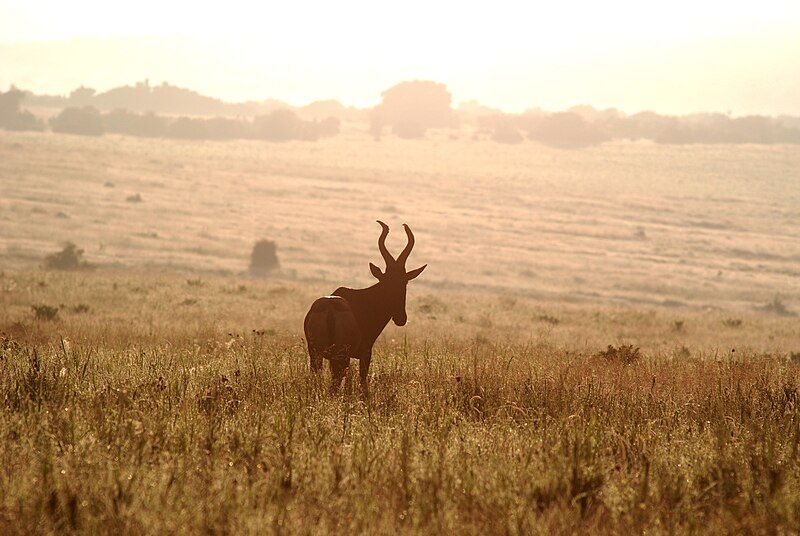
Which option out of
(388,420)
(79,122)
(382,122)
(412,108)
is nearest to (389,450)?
(388,420)

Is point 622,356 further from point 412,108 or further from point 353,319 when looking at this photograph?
point 412,108

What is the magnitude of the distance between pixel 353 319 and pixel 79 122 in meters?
119

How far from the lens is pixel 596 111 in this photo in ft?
649

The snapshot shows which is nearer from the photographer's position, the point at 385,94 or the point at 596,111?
the point at 385,94

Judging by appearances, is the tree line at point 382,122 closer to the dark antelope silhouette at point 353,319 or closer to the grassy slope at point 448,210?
the grassy slope at point 448,210

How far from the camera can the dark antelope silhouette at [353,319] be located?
9109 mm

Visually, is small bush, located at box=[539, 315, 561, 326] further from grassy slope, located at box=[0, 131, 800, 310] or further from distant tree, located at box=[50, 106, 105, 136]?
distant tree, located at box=[50, 106, 105, 136]

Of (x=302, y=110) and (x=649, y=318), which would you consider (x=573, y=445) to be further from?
(x=302, y=110)

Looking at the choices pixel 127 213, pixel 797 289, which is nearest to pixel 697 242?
pixel 797 289

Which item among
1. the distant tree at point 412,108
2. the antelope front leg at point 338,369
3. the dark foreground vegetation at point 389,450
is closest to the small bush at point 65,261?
the dark foreground vegetation at point 389,450

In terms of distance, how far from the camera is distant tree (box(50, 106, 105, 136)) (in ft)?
393

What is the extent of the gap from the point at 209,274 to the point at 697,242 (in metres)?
44.7

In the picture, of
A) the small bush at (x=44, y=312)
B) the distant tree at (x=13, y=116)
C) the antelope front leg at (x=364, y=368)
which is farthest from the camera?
the distant tree at (x=13, y=116)

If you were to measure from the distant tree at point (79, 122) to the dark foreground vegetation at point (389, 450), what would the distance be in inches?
4572
